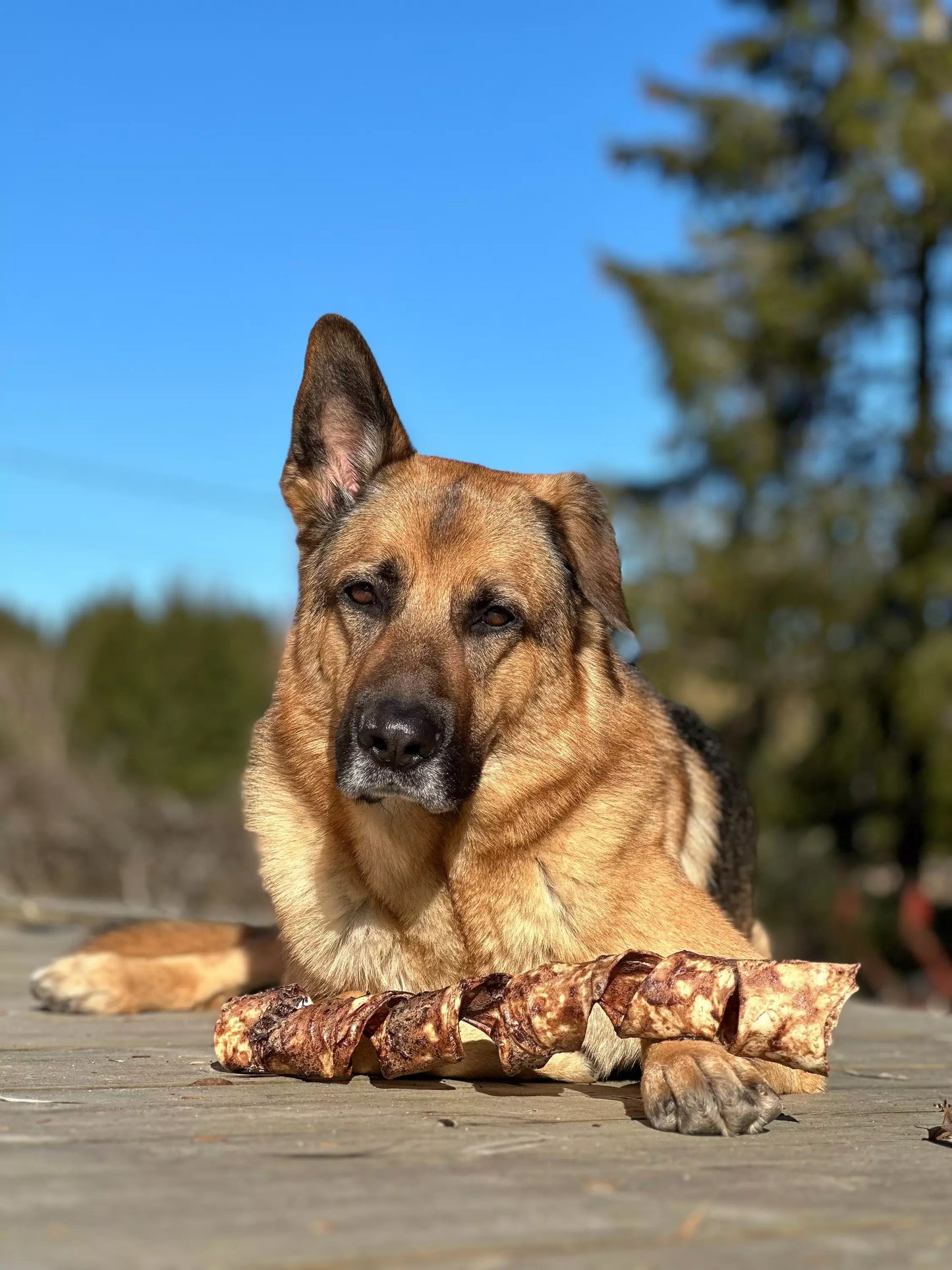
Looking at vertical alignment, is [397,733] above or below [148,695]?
below

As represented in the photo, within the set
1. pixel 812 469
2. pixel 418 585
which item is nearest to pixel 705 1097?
pixel 418 585

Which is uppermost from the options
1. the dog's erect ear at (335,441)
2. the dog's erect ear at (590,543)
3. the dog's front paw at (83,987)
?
the dog's erect ear at (335,441)

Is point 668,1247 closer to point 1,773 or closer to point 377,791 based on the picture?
point 377,791

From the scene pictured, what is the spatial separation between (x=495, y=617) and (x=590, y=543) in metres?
0.49

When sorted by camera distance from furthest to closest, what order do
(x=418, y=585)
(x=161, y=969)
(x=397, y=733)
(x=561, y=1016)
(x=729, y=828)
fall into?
(x=729, y=828)
(x=161, y=969)
(x=418, y=585)
(x=397, y=733)
(x=561, y=1016)

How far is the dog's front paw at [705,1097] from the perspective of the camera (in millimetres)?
2768

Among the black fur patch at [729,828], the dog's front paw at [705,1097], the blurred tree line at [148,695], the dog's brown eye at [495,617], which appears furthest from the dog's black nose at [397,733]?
the blurred tree line at [148,695]

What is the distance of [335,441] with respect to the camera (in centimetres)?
473

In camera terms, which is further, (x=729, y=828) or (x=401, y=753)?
(x=729, y=828)

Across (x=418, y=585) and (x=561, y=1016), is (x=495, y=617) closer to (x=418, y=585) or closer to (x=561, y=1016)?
(x=418, y=585)

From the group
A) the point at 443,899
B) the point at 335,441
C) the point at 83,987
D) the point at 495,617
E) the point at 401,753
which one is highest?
the point at 335,441

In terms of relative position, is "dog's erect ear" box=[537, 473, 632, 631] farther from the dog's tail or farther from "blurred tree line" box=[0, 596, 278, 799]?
"blurred tree line" box=[0, 596, 278, 799]

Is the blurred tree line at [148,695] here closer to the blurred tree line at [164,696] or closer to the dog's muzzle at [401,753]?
the blurred tree line at [164,696]

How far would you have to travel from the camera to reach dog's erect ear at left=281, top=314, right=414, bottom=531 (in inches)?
180
